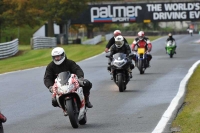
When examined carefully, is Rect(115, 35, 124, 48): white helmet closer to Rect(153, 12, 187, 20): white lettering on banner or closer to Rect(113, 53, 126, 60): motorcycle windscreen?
Rect(113, 53, 126, 60): motorcycle windscreen

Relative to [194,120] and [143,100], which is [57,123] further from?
[143,100]

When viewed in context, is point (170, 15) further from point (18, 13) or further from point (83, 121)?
point (83, 121)

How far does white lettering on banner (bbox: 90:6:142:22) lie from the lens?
71.2 m

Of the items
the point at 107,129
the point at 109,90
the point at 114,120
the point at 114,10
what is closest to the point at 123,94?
the point at 109,90

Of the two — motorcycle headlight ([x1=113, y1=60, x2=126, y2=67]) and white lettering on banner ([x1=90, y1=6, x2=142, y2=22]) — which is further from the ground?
motorcycle headlight ([x1=113, y1=60, x2=126, y2=67])

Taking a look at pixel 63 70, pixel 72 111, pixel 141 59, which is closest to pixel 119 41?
pixel 141 59

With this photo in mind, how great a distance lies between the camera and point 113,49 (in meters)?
19.0

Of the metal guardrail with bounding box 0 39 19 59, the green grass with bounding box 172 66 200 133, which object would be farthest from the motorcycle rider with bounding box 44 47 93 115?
the metal guardrail with bounding box 0 39 19 59

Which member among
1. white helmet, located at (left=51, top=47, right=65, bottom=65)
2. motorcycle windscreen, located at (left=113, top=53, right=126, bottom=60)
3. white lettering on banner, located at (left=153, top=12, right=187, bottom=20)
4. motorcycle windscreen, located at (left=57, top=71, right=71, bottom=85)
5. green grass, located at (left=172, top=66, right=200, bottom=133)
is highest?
white helmet, located at (left=51, top=47, right=65, bottom=65)

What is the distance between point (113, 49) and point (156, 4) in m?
53.0

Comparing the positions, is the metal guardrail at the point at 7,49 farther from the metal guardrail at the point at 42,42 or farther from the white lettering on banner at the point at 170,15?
the white lettering on banner at the point at 170,15

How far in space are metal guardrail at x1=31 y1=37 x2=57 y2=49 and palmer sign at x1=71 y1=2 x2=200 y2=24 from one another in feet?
42.9

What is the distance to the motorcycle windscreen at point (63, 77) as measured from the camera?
10.8 m

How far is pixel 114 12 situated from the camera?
71562mm
